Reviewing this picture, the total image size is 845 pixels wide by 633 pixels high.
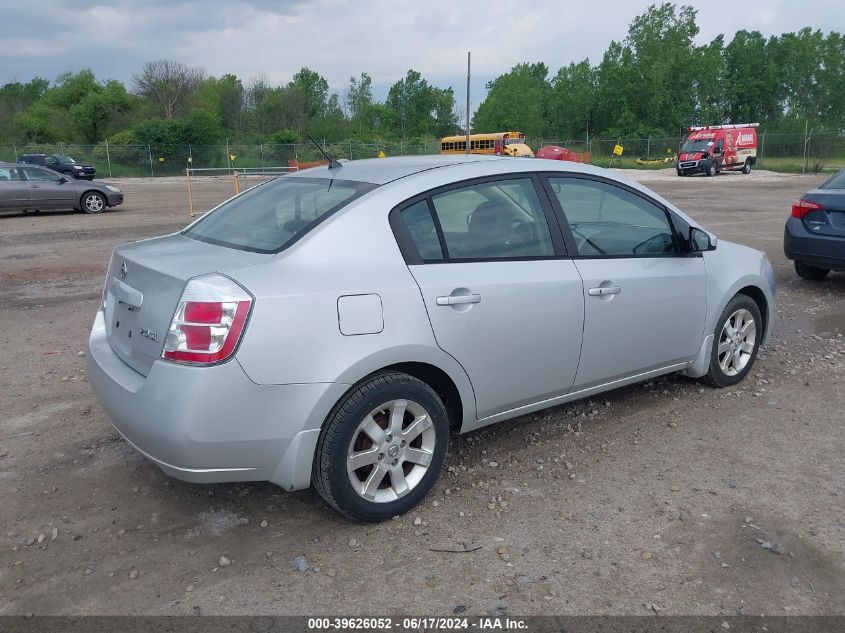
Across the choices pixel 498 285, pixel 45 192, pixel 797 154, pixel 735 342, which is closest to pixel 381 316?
pixel 498 285

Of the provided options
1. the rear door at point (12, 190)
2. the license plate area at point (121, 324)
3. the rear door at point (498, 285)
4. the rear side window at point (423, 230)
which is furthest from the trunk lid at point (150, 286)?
the rear door at point (12, 190)

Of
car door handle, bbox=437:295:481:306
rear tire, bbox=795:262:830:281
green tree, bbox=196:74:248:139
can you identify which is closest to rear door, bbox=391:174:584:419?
car door handle, bbox=437:295:481:306

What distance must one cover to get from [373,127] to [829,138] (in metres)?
67.8

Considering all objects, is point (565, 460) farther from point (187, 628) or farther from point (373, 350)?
point (187, 628)

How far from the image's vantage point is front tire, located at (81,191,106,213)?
1939 cm

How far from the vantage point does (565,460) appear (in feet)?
13.3

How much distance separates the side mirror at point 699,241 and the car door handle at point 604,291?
2.50ft

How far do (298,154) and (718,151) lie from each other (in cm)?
2935

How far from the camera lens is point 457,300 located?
11.2 ft

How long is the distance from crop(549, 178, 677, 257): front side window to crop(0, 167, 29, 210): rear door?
17956mm

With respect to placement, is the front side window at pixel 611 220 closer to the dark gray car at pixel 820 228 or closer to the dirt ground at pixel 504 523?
the dirt ground at pixel 504 523

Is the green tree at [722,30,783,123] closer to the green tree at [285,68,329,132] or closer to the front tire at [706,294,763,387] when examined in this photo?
the green tree at [285,68,329,132]

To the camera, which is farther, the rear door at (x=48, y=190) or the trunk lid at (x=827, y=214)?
the rear door at (x=48, y=190)

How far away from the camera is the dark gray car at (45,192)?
59.3 ft
